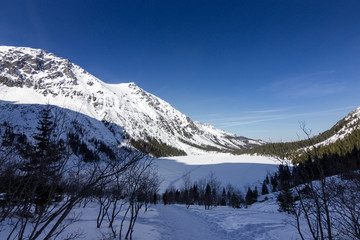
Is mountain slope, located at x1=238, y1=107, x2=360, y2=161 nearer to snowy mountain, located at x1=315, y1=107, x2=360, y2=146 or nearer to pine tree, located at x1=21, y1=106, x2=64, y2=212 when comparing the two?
snowy mountain, located at x1=315, y1=107, x2=360, y2=146

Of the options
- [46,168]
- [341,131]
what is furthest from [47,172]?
[341,131]

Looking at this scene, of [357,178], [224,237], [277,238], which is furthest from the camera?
[224,237]

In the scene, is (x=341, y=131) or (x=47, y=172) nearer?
(x=47, y=172)

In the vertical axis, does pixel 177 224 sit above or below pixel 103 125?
below

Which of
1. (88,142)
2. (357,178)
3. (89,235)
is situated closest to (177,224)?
(89,235)

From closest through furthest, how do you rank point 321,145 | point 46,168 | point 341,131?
point 46,168
point 321,145
point 341,131

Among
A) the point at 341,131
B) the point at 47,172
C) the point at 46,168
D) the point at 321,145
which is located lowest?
the point at 47,172

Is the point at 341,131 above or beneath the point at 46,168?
above

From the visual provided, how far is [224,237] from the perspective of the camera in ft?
42.1

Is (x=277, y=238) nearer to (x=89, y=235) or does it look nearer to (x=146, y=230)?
(x=146, y=230)

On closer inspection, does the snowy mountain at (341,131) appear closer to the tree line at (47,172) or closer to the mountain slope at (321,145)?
the mountain slope at (321,145)

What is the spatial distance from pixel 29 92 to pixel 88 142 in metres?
120

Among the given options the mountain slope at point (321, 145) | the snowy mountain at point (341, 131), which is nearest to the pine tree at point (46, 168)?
the mountain slope at point (321, 145)

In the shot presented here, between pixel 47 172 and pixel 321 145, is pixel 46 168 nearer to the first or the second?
pixel 47 172
